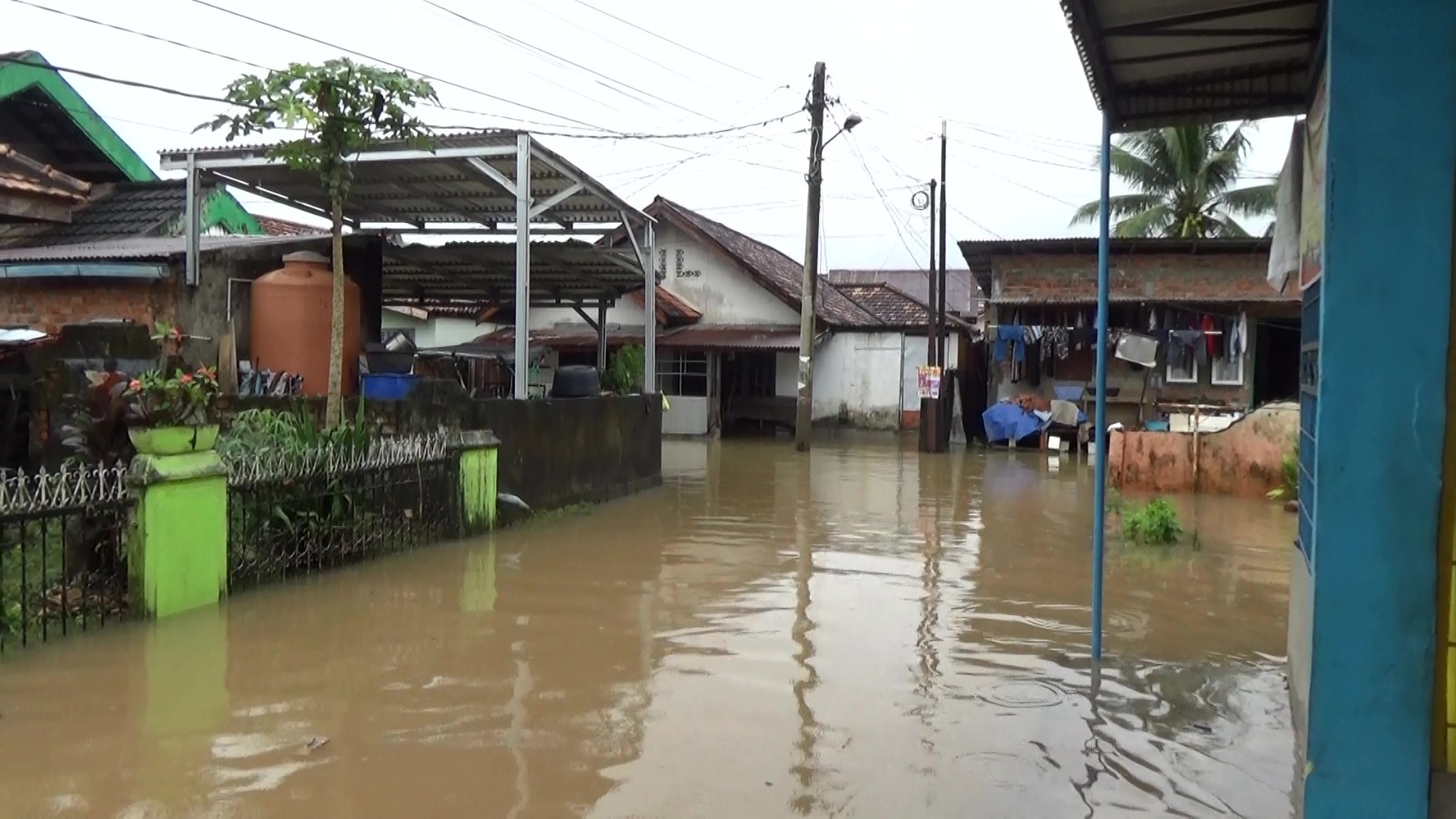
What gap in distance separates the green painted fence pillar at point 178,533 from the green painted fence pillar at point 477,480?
2.93 meters

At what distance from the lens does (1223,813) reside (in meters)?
4.09

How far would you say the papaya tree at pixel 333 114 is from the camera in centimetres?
853

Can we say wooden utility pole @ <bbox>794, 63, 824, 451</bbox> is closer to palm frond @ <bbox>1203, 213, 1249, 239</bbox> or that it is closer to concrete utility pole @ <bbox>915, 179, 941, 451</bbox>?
concrete utility pole @ <bbox>915, 179, 941, 451</bbox>

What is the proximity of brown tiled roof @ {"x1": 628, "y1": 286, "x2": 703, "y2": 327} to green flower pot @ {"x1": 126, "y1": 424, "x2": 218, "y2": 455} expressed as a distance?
19554mm

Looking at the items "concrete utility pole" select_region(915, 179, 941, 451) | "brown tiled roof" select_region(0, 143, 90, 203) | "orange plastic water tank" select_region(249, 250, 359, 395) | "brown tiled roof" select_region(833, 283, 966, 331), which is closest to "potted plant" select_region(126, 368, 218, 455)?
"brown tiled roof" select_region(0, 143, 90, 203)

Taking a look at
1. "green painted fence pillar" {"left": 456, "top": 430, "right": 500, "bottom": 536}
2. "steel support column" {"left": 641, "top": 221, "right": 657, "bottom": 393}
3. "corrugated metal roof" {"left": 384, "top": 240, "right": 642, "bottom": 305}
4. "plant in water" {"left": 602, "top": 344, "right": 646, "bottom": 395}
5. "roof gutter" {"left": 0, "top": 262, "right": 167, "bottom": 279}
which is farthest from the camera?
"plant in water" {"left": 602, "top": 344, "right": 646, "bottom": 395}

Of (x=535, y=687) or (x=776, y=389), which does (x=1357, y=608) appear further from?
(x=776, y=389)

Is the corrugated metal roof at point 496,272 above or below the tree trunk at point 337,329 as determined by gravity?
above

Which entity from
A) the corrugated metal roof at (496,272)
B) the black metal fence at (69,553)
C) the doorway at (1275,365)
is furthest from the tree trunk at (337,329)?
the doorway at (1275,365)

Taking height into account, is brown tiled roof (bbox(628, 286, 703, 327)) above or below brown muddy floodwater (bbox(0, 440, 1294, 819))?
above

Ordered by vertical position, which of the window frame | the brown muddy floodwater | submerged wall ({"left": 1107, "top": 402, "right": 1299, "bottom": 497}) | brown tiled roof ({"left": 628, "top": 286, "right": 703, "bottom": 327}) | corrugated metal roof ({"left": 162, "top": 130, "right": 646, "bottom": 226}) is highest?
corrugated metal roof ({"left": 162, "top": 130, "right": 646, "bottom": 226})

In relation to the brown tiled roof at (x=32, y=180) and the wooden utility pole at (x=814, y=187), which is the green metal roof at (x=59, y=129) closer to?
the brown tiled roof at (x=32, y=180)

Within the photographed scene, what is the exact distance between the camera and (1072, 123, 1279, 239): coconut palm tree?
23750 millimetres

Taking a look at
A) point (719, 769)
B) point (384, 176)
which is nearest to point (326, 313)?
point (384, 176)
